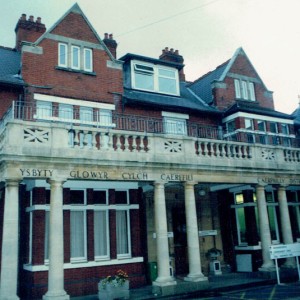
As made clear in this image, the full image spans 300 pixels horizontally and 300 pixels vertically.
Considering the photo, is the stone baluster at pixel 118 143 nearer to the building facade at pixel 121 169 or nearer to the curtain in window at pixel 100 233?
the building facade at pixel 121 169

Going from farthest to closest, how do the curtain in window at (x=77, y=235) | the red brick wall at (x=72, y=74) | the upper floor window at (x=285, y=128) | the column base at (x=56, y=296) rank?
the upper floor window at (x=285, y=128)
the red brick wall at (x=72, y=74)
the curtain in window at (x=77, y=235)
the column base at (x=56, y=296)

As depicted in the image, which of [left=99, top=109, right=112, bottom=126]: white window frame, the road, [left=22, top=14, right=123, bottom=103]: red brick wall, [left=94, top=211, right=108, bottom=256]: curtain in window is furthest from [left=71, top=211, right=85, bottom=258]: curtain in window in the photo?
[left=22, top=14, right=123, bottom=103]: red brick wall

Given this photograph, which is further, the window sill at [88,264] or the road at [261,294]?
the window sill at [88,264]

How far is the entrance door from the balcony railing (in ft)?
13.6

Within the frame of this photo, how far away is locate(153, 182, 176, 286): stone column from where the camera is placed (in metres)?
12.9

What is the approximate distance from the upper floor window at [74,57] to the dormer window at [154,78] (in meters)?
3.02

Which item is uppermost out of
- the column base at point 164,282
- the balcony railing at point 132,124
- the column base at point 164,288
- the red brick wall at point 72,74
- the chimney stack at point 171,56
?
the chimney stack at point 171,56

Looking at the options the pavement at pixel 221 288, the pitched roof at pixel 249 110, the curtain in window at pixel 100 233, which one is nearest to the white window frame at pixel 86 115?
the curtain in window at pixel 100 233

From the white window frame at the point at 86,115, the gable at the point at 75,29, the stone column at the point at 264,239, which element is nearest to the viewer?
the stone column at the point at 264,239

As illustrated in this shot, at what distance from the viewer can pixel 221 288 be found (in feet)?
45.7

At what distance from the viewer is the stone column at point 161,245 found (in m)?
12.9

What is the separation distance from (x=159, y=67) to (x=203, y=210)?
822 centimetres

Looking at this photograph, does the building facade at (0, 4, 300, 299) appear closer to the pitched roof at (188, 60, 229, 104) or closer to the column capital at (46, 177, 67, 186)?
the column capital at (46, 177, 67, 186)

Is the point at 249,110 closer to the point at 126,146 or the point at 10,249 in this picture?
the point at 126,146
